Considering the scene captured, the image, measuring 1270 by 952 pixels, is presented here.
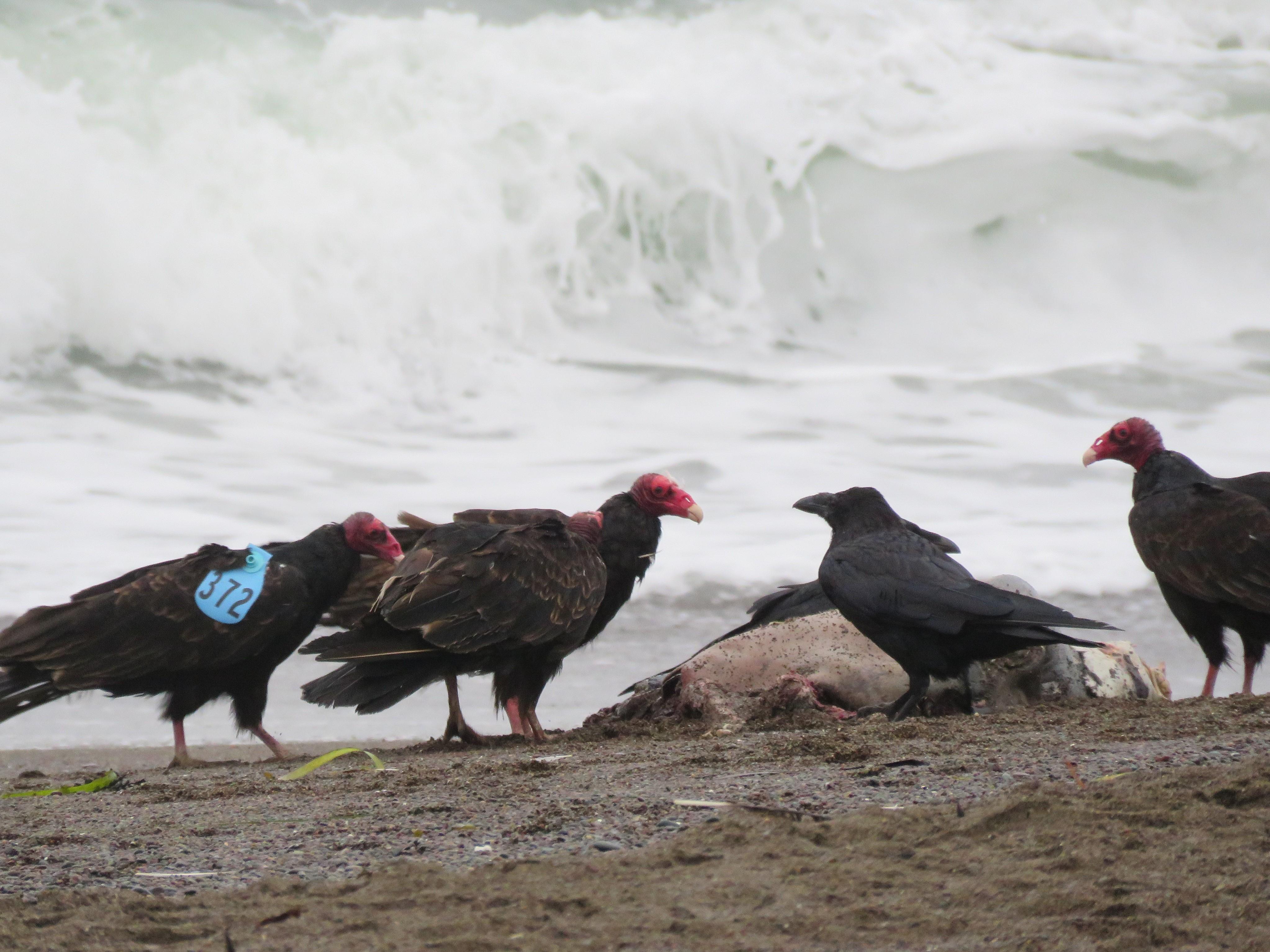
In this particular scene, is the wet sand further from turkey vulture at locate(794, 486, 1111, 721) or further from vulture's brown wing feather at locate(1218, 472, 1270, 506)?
vulture's brown wing feather at locate(1218, 472, 1270, 506)

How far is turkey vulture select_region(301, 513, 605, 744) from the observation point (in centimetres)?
508

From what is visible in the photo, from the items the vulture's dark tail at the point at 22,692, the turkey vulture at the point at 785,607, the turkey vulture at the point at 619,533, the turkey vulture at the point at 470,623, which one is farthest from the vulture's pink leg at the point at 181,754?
the turkey vulture at the point at 785,607

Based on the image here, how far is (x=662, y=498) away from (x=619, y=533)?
26 centimetres

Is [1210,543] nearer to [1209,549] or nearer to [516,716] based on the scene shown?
[1209,549]

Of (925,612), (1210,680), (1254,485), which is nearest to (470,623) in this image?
(925,612)

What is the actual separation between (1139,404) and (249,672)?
1105 centimetres

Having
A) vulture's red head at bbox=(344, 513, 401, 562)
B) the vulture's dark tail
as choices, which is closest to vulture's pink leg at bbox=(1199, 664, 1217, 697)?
vulture's red head at bbox=(344, 513, 401, 562)

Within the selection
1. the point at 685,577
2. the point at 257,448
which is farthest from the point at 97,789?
the point at 257,448

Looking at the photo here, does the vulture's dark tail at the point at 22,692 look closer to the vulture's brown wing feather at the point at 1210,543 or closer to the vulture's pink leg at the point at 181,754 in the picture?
the vulture's pink leg at the point at 181,754

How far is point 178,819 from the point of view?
133 inches

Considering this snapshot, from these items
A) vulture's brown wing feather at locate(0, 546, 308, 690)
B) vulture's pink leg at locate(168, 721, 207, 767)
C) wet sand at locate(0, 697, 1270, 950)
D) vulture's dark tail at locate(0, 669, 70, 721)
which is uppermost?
vulture's brown wing feather at locate(0, 546, 308, 690)

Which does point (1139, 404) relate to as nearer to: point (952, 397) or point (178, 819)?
point (952, 397)

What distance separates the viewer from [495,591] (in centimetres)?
520

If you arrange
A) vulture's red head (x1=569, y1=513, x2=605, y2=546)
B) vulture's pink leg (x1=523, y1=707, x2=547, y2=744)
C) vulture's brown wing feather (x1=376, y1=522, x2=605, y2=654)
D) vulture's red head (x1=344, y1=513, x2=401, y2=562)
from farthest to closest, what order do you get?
vulture's red head (x1=569, y1=513, x2=605, y2=546)
vulture's red head (x1=344, y1=513, x2=401, y2=562)
vulture's pink leg (x1=523, y1=707, x2=547, y2=744)
vulture's brown wing feather (x1=376, y1=522, x2=605, y2=654)
